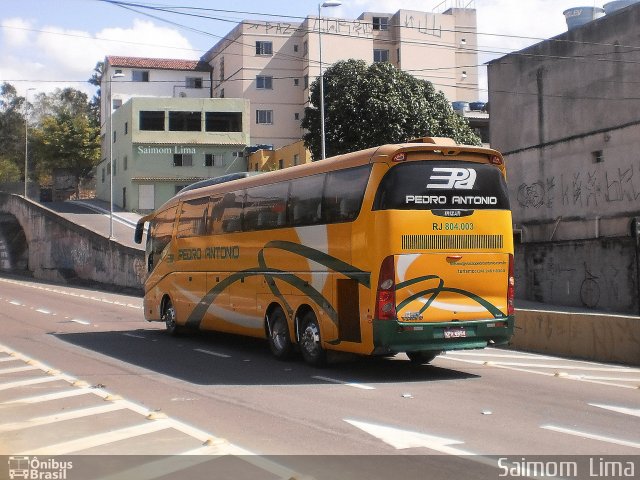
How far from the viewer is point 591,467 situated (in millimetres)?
7434

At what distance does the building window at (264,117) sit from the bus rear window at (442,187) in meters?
63.7

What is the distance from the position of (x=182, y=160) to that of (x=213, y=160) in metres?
2.54

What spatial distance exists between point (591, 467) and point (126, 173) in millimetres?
65171

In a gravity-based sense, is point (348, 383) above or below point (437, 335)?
below

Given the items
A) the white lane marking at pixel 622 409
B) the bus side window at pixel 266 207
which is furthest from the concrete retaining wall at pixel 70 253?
the white lane marking at pixel 622 409

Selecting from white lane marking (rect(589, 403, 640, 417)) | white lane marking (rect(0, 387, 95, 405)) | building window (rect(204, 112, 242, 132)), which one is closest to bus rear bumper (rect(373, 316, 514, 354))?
white lane marking (rect(589, 403, 640, 417))

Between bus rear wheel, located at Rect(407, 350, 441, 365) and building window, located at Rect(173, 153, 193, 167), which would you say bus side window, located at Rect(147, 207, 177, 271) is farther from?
building window, located at Rect(173, 153, 193, 167)

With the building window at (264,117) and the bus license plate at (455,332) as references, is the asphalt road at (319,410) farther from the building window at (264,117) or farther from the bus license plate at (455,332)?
the building window at (264,117)

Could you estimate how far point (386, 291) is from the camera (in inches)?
503

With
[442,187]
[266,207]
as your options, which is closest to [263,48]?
[266,207]

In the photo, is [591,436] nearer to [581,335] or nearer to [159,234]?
[581,335]

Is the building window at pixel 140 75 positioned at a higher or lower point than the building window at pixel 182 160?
higher

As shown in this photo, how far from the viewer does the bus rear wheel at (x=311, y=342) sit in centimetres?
1440

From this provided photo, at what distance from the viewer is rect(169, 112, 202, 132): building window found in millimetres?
68375
